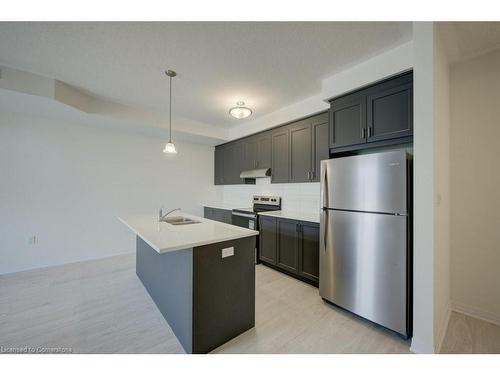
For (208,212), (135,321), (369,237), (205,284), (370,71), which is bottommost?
(135,321)

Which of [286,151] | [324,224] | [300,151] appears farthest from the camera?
[286,151]

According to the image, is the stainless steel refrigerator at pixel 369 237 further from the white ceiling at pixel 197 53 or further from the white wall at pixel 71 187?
the white wall at pixel 71 187

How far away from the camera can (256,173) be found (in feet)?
12.5

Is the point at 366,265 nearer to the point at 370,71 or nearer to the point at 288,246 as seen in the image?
the point at 288,246

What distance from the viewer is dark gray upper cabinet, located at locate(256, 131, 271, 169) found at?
3.69 meters

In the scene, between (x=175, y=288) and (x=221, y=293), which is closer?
(x=221, y=293)

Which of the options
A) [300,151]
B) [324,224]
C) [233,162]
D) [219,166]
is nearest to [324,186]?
[324,224]

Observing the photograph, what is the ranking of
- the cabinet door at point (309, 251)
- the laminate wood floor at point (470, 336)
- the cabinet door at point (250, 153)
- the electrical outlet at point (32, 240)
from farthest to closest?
the cabinet door at point (250, 153) < the electrical outlet at point (32, 240) < the cabinet door at point (309, 251) < the laminate wood floor at point (470, 336)

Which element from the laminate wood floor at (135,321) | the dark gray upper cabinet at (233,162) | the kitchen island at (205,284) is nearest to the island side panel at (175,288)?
the kitchen island at (205,284)

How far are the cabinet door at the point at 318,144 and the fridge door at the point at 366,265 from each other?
35.0 inches

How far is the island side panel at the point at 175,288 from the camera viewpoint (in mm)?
1560

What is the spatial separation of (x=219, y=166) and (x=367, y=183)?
3609mm

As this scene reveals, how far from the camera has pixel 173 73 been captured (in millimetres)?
2361
